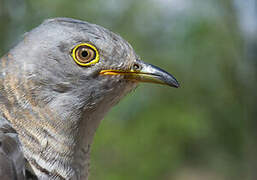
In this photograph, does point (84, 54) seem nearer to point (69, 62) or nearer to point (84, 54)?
point (84, 54)

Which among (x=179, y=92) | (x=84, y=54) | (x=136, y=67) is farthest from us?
(x=179, y=92)

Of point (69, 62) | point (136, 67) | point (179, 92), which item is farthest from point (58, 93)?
point (179, 92)

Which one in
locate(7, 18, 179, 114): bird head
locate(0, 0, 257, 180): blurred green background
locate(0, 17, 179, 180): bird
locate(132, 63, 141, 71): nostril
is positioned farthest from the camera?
locate(0, 0, 257, 180): blurred green background

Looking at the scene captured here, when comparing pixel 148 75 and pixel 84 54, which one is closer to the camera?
pixel 84 54

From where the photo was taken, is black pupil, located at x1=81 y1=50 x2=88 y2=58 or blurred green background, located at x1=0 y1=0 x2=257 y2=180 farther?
blurred green background, located at x1=0 y1=0 x2=257 y2=180

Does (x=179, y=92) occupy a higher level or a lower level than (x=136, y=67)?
higher

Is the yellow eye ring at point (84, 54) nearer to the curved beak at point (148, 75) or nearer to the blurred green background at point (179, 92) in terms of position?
the curved beak at point (148, 75)

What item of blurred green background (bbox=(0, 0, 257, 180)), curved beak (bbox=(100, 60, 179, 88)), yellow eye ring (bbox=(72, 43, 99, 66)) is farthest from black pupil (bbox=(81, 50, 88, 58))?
blurred green background (bbox=(0, 0, 257, 180))

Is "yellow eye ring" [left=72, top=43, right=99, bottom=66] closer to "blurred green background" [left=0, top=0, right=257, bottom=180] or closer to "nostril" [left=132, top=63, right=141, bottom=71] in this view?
"nostril" [left=132, top=63, right=141, bottom=71]

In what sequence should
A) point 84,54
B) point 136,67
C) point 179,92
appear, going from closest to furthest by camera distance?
point 84,54, point 136,67, point 179,92
